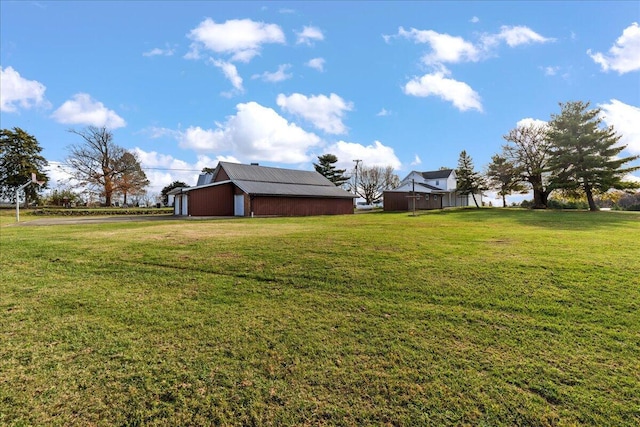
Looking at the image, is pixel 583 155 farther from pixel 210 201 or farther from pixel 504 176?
pixel 210 201

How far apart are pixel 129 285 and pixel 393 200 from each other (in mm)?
34095

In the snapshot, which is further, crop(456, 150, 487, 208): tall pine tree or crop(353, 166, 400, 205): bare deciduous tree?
crop(353, 166, 400, 205): bare deciduous tree

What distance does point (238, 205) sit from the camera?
88.2 feet

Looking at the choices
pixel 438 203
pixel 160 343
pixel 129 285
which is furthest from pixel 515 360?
pixel 438 203

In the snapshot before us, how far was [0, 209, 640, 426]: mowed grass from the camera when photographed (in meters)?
2.55

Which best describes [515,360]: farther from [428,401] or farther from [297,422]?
[297,422]

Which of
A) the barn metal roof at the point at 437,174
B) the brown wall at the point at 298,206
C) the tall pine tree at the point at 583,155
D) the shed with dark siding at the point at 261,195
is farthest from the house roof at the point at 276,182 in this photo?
the barn metal roof at the point at 437,174

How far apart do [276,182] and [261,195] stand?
5.95 metres

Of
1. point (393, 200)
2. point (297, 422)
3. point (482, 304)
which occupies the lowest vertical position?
point (297, 422)

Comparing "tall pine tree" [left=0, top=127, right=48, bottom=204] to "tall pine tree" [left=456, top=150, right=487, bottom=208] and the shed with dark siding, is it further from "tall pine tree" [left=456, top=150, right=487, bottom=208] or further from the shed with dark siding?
"tall pine tree" [left=456, top=150, right=487, bottom=208]

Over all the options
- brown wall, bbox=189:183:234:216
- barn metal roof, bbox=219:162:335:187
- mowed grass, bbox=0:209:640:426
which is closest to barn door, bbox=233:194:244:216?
brown wall, bbox=189:183:234:216

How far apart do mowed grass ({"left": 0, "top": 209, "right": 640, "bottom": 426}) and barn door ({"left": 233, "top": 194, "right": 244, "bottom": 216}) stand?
65.5 feet

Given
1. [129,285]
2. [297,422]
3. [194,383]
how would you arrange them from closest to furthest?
[297,422] < [194,383] < [129,285]

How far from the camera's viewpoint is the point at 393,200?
122 feet
